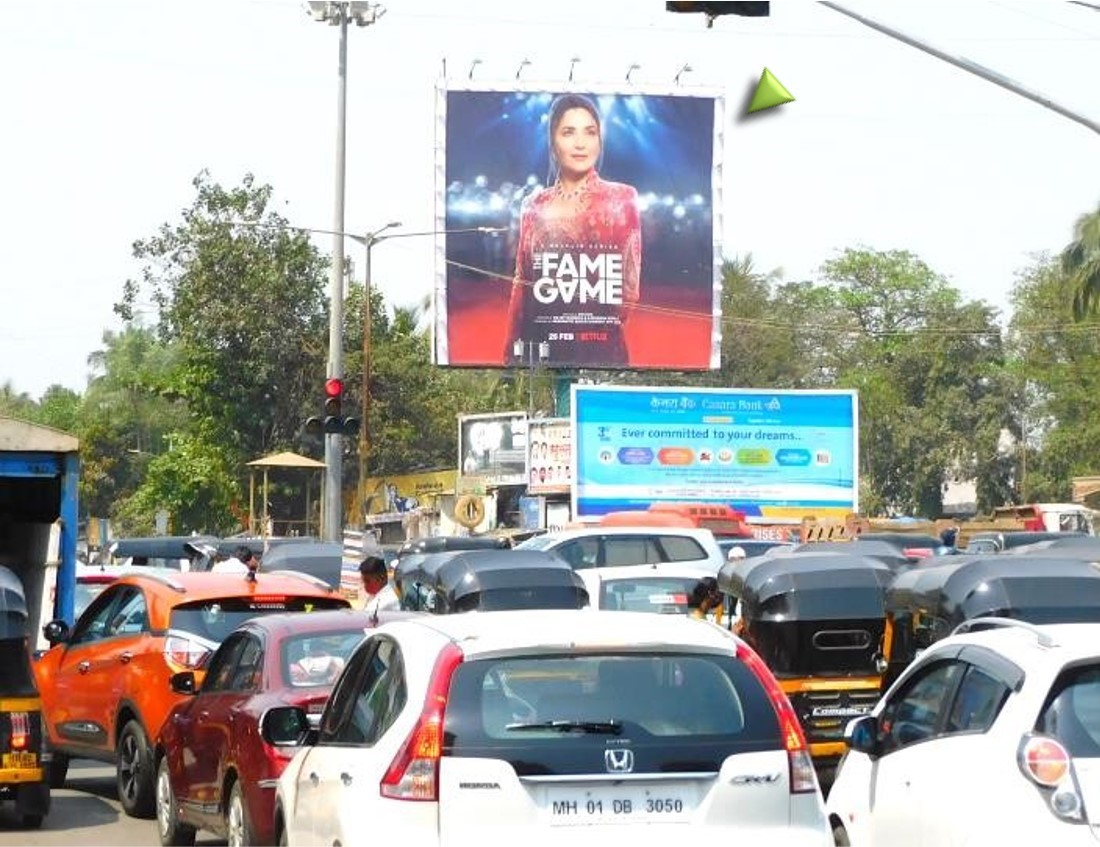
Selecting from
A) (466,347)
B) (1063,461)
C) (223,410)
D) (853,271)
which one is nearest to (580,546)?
(466,347)

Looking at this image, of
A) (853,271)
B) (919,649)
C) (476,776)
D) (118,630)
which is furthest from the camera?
(853,271)

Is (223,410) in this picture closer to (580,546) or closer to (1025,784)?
(580,546)

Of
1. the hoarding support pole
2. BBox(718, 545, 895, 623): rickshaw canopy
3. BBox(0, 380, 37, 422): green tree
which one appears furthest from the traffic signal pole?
BBox(0, 380, 37, 422): green tree

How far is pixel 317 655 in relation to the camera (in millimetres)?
12070

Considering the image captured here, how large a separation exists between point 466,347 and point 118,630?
4215 centimetres

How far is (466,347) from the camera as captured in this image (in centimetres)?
5819

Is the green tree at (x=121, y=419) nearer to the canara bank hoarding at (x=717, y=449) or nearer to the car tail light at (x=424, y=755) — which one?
the canara bank hoarding at (x=717, y=449)

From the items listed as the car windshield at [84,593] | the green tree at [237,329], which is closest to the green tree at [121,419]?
the green tree at [237,329]

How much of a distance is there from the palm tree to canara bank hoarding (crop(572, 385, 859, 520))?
15192 millimetres

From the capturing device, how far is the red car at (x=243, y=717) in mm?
11227

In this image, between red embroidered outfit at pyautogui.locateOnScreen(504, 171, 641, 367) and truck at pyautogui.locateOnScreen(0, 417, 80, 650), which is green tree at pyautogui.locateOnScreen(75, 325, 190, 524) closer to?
red embroidered outfit at pyautogui.locateOnScreen(504, 171, 641, 367)

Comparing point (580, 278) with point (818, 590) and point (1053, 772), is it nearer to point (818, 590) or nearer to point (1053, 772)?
point (818, 590)

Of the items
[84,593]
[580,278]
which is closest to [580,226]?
[580,278]

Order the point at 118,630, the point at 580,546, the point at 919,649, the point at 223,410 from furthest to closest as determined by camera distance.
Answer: the point at 223,410, the point at 580,546, the point at 118,630, the point at 919,649
